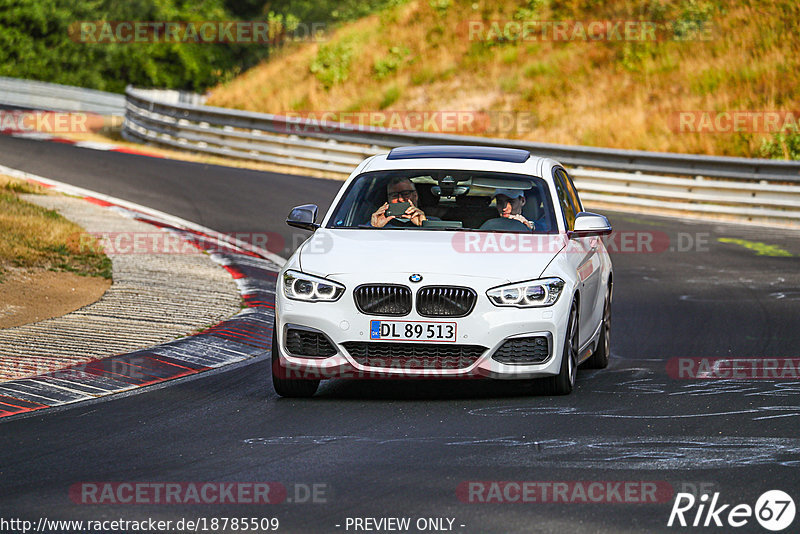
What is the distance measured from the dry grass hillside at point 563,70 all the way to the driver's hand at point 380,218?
19.7 m

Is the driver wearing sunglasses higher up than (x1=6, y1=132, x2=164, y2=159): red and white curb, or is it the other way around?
the driver wearing sunglasses

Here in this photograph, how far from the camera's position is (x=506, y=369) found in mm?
8445

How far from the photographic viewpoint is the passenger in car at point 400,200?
9633 mm

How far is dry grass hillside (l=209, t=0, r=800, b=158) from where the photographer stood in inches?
1227

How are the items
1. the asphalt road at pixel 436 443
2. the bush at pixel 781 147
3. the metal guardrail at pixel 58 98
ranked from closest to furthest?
the asphalt road at pixel 436 443
the bush at pixel 781 147
the metal guardrail at pixel 58 98

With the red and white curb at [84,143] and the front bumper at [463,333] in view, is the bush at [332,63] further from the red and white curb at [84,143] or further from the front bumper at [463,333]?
the front bumper at [463,333]

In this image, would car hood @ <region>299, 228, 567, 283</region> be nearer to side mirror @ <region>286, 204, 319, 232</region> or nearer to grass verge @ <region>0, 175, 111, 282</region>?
side mirror @ <region>286, 204, 319, 232</region>

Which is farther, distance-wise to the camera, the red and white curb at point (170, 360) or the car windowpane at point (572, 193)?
the car windowpane at point (572, 193)

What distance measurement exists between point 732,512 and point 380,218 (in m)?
4.46

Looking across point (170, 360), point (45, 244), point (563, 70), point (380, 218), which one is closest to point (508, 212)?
point (380, 218)

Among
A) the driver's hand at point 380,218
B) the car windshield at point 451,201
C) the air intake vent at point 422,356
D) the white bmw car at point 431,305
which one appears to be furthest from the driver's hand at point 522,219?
the air intake vent at point 422,356

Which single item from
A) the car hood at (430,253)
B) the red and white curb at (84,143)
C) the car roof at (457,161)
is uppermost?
the car roof at (457,161)

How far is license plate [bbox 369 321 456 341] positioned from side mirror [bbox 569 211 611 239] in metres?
1.59

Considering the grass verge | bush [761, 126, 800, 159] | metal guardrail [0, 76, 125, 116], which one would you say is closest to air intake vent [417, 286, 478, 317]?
the grass verge
